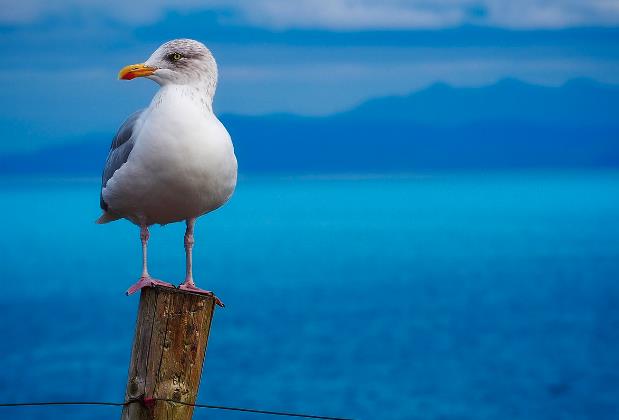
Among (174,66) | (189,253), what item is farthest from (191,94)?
(189,253)

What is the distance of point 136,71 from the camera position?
11.0 feet

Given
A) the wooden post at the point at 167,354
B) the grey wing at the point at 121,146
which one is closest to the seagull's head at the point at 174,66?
the grey wing at the point at 121,146

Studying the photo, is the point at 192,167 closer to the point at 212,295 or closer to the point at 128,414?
Result: the point at 212,295

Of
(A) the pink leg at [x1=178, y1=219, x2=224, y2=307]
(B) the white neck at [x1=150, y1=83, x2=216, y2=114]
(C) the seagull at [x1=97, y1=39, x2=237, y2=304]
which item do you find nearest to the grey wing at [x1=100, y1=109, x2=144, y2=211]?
(C) the seagull at [x1=97, y1=39, x2=237, y2=304]

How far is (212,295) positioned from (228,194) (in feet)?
2.08

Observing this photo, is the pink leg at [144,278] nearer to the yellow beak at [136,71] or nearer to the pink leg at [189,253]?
the pink leg at [189,253]

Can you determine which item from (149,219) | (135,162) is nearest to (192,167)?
(135,162)

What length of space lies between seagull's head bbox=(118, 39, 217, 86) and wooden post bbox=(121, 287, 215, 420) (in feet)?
3.34

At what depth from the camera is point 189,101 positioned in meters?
3.25

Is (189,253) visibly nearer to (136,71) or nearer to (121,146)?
(121,146)

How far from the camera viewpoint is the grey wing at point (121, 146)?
130 inches

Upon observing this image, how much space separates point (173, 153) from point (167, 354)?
0.80 m

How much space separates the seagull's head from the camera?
11.0 feet

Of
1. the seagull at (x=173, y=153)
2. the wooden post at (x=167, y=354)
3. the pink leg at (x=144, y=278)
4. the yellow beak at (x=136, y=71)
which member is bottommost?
the wooden post at (x=167, y=354)
